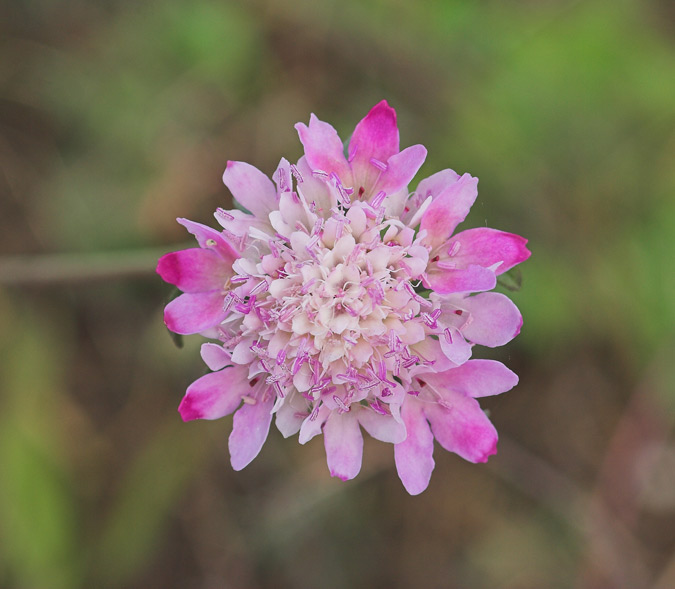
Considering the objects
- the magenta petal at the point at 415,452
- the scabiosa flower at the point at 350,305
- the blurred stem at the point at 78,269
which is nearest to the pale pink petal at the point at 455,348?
the scabiosa flower at the point at 350,305

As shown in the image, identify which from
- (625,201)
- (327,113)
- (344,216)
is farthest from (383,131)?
(625,201)

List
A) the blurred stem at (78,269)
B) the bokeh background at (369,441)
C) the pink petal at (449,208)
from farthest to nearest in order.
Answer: the bokeh background at (369,441) → the blurred stem at (78,269) → the pink petal at (449,208)

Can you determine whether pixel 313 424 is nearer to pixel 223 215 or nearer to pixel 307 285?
pixel 307 285

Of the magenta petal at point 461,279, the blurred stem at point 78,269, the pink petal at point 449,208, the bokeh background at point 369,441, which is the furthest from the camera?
the bokeh background at point 369,441

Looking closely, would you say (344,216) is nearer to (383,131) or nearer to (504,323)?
(383,131)

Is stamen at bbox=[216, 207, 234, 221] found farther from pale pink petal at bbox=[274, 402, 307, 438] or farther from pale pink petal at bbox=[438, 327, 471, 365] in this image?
pale pink petal at bbox=[438, 327, 471, 365]

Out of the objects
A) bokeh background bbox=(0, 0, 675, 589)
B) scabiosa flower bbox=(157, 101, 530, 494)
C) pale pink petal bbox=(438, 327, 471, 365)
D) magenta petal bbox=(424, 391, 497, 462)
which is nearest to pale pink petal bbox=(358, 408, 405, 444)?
scabiosa flower bbox=(157, 101, 530, 494)

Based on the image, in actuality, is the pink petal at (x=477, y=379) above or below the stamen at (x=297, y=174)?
below

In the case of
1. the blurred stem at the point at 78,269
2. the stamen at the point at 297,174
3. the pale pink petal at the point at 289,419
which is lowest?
the blurred stem at the point at 78,269

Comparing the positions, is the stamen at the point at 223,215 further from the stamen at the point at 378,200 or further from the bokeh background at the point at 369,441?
the bokeh background at the point at 369,441

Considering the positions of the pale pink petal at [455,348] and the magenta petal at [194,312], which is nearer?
the pale pink petal at [455,348]

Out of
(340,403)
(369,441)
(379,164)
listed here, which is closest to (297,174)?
(379,164)
